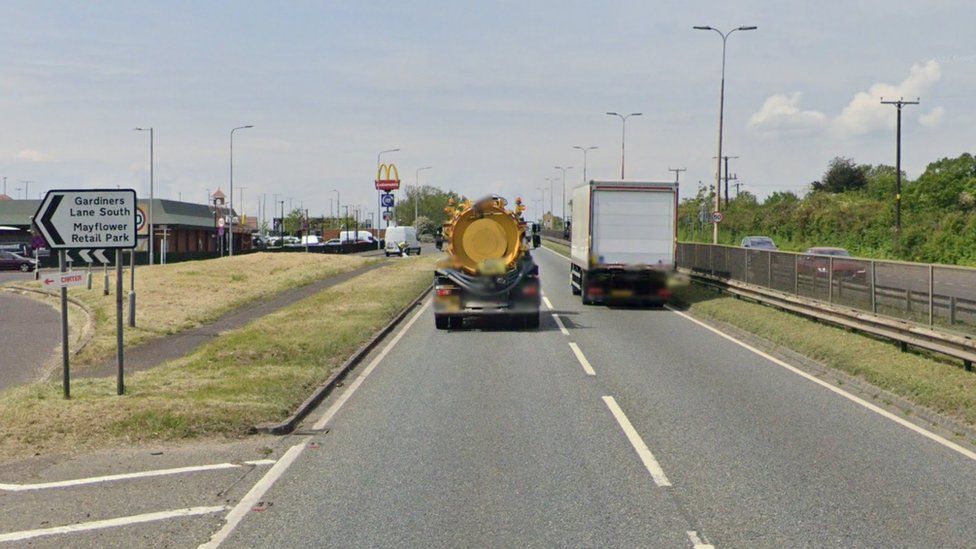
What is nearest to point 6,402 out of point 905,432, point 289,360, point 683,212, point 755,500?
point 289,360

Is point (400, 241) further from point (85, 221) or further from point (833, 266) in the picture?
point (85, 221)

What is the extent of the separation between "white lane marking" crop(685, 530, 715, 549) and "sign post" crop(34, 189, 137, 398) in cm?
797

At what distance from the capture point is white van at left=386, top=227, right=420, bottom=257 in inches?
2862

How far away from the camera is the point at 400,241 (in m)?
74.6

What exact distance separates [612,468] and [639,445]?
101cm

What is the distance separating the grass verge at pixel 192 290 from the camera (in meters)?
22.6

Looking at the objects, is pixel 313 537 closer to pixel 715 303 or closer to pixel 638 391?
pixel 638 391

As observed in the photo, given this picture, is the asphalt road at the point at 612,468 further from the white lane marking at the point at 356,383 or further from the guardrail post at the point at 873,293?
the guardrail post at the point at 873,293

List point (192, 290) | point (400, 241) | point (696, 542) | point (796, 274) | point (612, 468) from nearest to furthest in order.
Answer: point (696, 542) → point (612, 468) → point (796, 274) → point (192, 290) → point (400, 241)

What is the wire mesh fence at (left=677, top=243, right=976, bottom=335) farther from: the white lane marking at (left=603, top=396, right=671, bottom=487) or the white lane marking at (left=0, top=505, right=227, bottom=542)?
the white lane marking at (left=0, top=505, right=227, bottom=542)

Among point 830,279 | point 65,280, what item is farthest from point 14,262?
point 830,279

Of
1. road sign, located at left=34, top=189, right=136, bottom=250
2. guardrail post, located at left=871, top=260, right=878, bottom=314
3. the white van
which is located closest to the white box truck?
guardrail post, located at left=871, top=260, right=878, bottom=314

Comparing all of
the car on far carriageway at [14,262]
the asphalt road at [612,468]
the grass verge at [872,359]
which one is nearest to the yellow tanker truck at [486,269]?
the grass verge at [872,359]

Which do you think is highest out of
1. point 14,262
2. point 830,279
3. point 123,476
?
Result: point 830,279
